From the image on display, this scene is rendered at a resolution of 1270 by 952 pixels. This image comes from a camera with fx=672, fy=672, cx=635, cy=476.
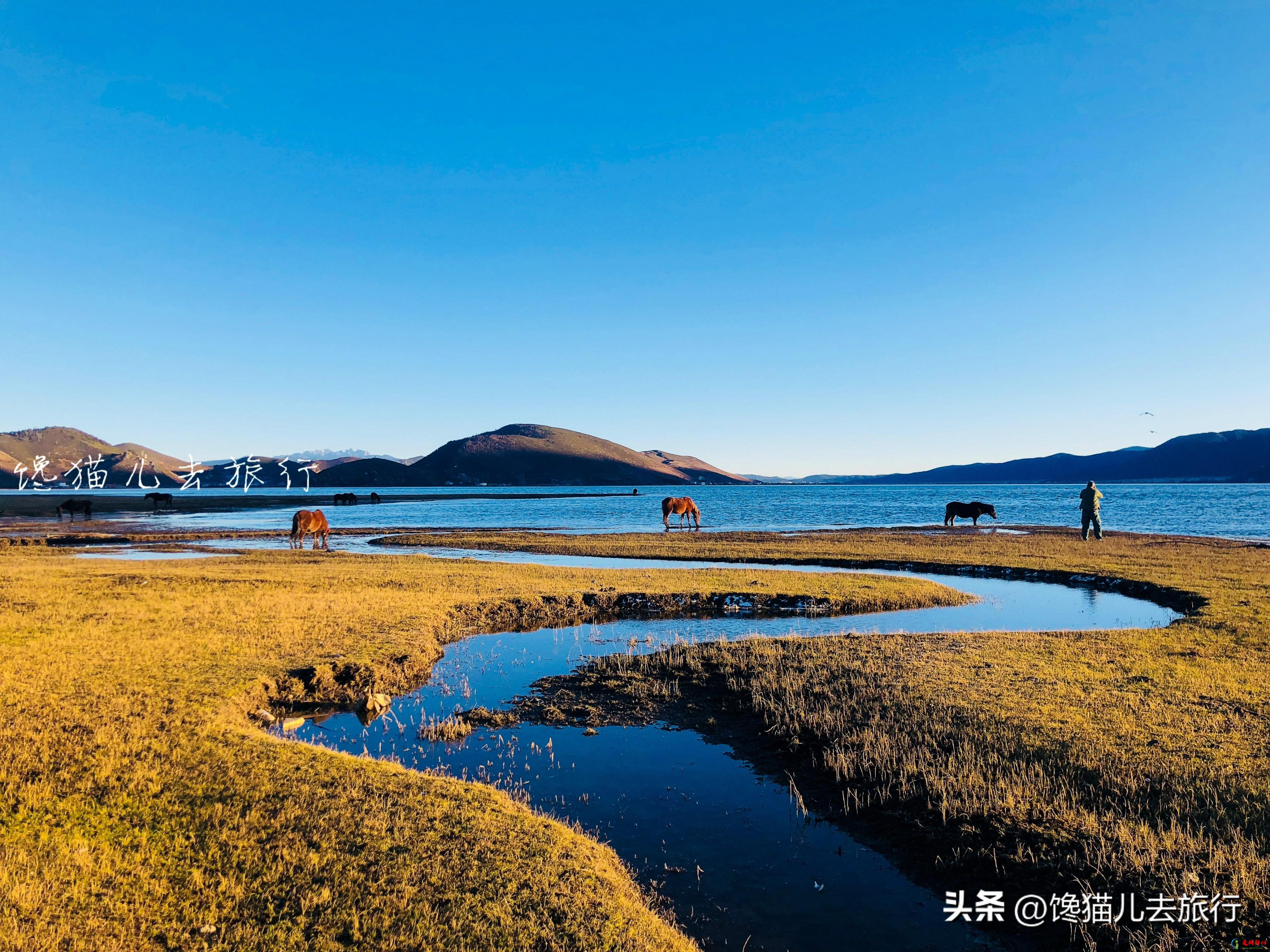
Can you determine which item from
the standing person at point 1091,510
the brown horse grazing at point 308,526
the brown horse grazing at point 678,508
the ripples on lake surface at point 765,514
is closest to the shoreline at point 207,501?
the ripples on lake surface at point 765,514

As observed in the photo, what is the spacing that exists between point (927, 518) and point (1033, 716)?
82.3 m

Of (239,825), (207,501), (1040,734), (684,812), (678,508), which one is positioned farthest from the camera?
(207,501)

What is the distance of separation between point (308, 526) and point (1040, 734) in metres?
47.1

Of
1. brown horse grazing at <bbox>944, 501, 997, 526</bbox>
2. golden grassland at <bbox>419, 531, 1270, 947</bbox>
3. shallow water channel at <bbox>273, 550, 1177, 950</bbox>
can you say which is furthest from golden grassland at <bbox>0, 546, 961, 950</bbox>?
brown horse grazing at <bbox>944, 501, 997, 526</bbox>

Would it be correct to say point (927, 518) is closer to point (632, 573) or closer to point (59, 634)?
point (632, 573)

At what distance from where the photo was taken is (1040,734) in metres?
11.2

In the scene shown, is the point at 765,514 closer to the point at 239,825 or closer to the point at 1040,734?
the point at 1040,734

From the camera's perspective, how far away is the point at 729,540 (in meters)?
50.5

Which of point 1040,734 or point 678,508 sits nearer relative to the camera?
point 1040,734

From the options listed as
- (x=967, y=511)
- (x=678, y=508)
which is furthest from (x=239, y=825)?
(x=967, y=511)

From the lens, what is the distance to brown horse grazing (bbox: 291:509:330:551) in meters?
46.4

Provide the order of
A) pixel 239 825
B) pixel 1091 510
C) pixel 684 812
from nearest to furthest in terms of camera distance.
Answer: pixel 239 825
pixel 684 812
pixel 1091 510

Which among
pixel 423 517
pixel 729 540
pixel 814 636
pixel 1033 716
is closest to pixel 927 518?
pixel 729 540

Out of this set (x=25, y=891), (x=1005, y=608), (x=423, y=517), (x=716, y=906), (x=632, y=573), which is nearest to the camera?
(x=25, y=891)
